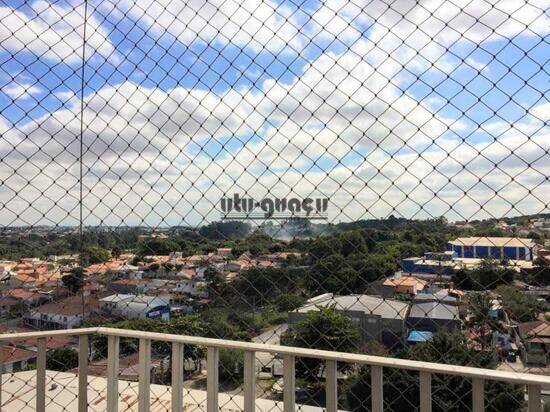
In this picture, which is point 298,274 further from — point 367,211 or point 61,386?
point 61,386

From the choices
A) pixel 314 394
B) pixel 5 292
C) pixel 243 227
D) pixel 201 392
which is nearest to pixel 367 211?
pixel 243 227

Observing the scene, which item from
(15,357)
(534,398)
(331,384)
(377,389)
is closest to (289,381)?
(331,384)

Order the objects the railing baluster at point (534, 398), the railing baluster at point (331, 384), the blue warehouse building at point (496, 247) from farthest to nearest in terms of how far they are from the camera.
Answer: the railing baluster at point (331, 384) < the blue warehouse building at point (496, 247) < the railing baluster at point (534, 398)

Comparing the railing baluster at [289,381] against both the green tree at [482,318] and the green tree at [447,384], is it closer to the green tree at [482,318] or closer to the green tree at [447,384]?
the green tree at [447,384]

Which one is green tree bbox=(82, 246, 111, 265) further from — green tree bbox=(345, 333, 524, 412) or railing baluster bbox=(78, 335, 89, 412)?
green tree bbox=(345, 333, 524, 412)

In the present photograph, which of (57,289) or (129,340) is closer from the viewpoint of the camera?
(129,340)

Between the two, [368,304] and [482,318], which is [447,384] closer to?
[482,318]

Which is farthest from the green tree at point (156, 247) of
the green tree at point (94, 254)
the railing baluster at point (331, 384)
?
the railing baluster at point (331, 384)
